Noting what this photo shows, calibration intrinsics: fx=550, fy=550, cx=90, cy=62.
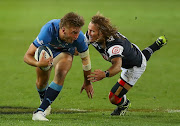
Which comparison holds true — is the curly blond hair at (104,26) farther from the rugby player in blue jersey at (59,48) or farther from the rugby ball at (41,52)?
the rugby ball at (41,52)

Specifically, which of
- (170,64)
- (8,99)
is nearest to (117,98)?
(8,99)

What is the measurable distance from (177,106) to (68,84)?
4.07 metres

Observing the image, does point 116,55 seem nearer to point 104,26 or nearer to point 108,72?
point 108,72

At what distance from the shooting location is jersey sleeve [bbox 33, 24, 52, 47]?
9.41 m

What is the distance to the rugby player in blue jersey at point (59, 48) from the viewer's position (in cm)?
941

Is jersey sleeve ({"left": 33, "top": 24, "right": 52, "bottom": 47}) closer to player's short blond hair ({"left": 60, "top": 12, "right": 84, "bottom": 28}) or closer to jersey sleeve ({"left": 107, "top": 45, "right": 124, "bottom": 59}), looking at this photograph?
player's short blond hair ({"left": 60, "top": 12, "right": 84, "bottom": 28})

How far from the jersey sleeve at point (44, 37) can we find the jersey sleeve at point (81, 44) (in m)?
0.57

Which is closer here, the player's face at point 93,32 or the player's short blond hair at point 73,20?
the player's short blond hair at point 73,20

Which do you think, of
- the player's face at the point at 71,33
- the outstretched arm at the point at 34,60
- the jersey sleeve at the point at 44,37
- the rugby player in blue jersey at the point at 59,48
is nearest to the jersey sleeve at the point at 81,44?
the rugby player in blue jersey at the point at 59,48

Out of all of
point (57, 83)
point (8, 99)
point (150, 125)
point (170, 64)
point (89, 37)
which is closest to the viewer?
point (150, 125)

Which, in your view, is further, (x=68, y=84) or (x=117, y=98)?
(x=68, y=84)

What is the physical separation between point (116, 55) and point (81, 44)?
0.67m

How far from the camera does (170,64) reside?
777 inches

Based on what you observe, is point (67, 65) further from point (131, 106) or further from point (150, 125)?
point (131, 106)
